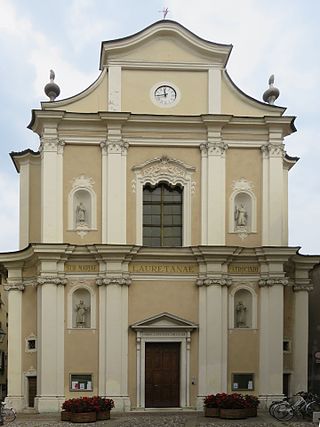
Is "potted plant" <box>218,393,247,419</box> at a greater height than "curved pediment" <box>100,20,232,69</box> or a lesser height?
lesser

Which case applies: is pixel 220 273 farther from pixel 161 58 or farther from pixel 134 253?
pixel 161 58

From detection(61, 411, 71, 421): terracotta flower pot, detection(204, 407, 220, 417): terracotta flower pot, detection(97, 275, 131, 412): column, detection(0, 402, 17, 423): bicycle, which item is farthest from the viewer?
detection(97, 275, 131, 412): column

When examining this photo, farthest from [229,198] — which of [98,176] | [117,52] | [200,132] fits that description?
[117,52]

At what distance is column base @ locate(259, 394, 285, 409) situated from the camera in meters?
27.1

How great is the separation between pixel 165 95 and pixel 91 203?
4812mm

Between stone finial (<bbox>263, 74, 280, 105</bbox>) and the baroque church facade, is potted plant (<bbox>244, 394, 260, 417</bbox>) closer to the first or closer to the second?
the baroque church facade

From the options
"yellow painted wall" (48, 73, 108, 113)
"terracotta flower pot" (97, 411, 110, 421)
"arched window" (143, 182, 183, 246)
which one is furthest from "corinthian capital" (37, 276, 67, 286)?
"yellow painted wall" (48, 73, 108, 113)

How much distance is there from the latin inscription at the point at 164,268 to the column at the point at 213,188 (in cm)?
101

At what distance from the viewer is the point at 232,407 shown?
2431 centimetres

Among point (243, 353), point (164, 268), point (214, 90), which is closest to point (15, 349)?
point (164, 268)

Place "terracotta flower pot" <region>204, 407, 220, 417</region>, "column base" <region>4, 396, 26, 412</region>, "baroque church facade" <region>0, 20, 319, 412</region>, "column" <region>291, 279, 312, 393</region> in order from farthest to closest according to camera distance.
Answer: "column" <region>291, 279, 312, 393</region> < "column base" <region>4, 396, 26, 412</region> < "baroque church facade" <region>0, 20, 319, 412</region> < "terracotta flower pot" <region>204, 407, 220, 417</region>

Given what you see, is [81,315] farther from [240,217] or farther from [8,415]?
[240,217]

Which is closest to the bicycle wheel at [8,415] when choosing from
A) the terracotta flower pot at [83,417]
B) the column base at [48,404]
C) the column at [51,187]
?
the column base at [48,404]

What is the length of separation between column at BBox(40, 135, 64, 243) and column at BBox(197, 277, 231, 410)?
541 centimetres
